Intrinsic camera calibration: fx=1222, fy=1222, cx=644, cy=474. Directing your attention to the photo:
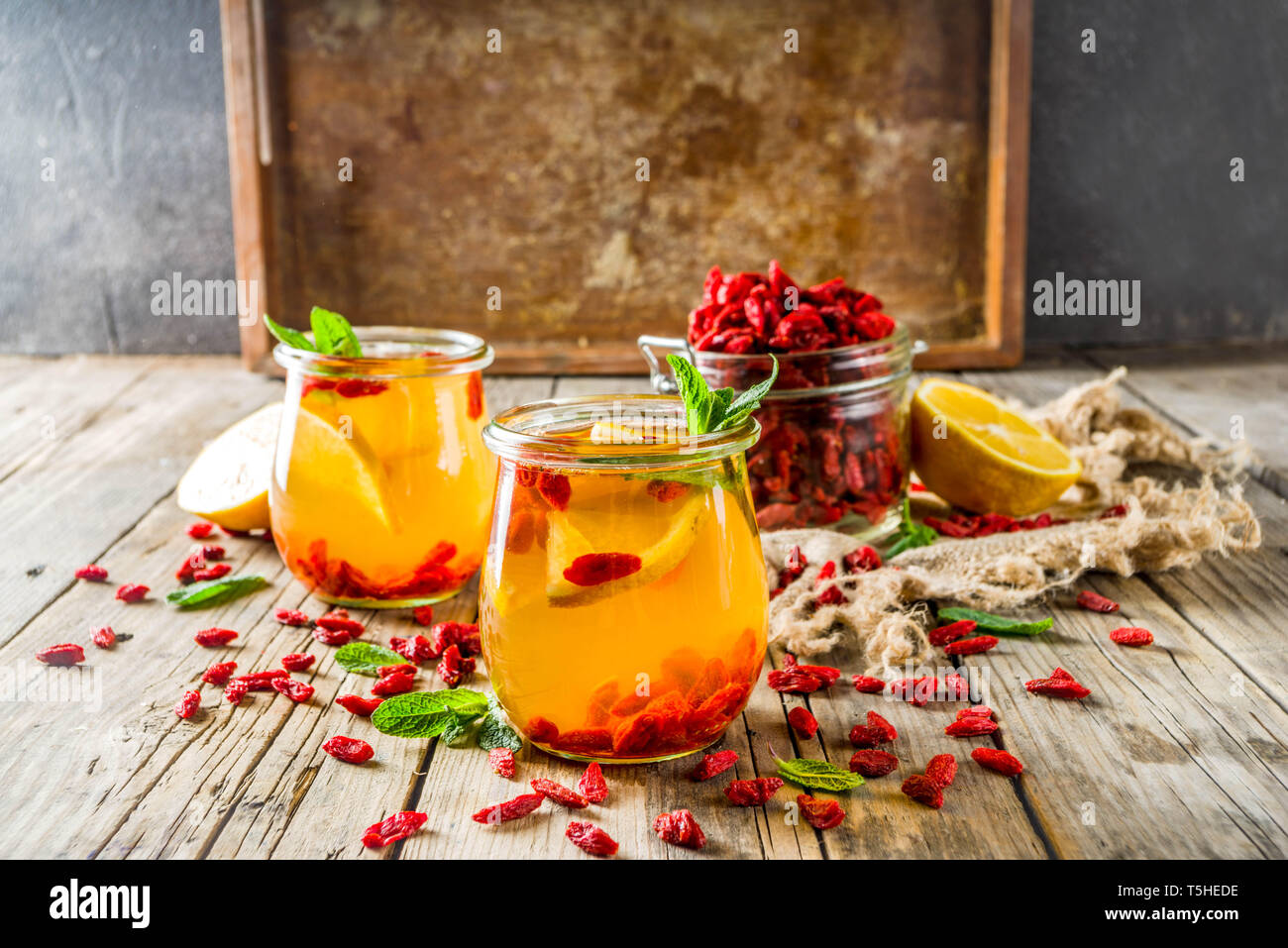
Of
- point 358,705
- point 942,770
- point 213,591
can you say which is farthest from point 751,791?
point 213,591

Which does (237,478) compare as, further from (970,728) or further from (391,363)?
(970,728)

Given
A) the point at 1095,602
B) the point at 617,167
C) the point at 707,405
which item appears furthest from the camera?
the point at 617,167

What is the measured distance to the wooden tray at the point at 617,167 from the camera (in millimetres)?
2580

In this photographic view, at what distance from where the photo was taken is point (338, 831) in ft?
2.83

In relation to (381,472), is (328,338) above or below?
above

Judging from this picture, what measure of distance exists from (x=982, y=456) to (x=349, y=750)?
87 cm

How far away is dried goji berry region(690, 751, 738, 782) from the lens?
0.94m

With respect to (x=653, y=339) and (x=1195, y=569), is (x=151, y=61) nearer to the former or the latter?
(x=653, y=339)

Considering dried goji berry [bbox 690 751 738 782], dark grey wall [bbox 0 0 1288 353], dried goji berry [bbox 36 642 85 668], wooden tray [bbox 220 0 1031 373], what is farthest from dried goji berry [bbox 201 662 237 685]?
dark grey wall [bbox 0 0 1288 353]

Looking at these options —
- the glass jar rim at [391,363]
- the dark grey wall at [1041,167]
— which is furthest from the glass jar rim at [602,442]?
the dark grey wall at [1041,167]

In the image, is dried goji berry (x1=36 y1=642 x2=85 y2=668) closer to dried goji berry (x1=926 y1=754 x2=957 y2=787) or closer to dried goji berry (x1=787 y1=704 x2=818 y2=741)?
dried goji berry (x1=787 y1=704 x2=818 y2=741)

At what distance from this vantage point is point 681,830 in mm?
846

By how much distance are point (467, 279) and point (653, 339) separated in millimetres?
1249
